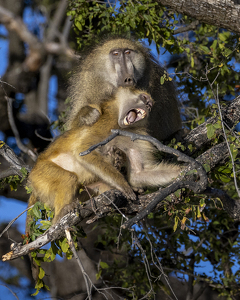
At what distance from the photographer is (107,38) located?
4.92m

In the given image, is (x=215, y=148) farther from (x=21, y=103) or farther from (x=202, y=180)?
(x=21, y=103)

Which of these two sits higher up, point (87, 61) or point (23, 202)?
point (87, 61)

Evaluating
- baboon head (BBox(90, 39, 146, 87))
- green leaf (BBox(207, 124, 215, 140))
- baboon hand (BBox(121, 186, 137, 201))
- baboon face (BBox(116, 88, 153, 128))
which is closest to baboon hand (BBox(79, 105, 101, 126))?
baboon face (BBox(116, 88, 153, 128))

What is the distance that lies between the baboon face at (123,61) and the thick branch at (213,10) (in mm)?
932

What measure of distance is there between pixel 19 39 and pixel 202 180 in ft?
24.1

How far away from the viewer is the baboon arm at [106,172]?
3.28m

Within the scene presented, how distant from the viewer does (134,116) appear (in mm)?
3596

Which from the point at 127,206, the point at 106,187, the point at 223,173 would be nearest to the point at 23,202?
the point at 106,187

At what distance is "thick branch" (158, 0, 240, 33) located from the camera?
3631 mm

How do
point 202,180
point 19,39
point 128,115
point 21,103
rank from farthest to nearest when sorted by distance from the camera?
1. point 19,39
2. point 21,103
3. point 128,115
4. point 202,180

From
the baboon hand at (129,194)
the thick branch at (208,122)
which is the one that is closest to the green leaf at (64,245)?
the baboon hand at (129,194)

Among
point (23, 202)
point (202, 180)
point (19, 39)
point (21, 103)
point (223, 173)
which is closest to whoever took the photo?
point (202, 180)

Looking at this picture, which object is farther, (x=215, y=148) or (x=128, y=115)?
(x=128, y=115)

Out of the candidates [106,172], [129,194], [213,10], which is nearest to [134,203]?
[129,194]
